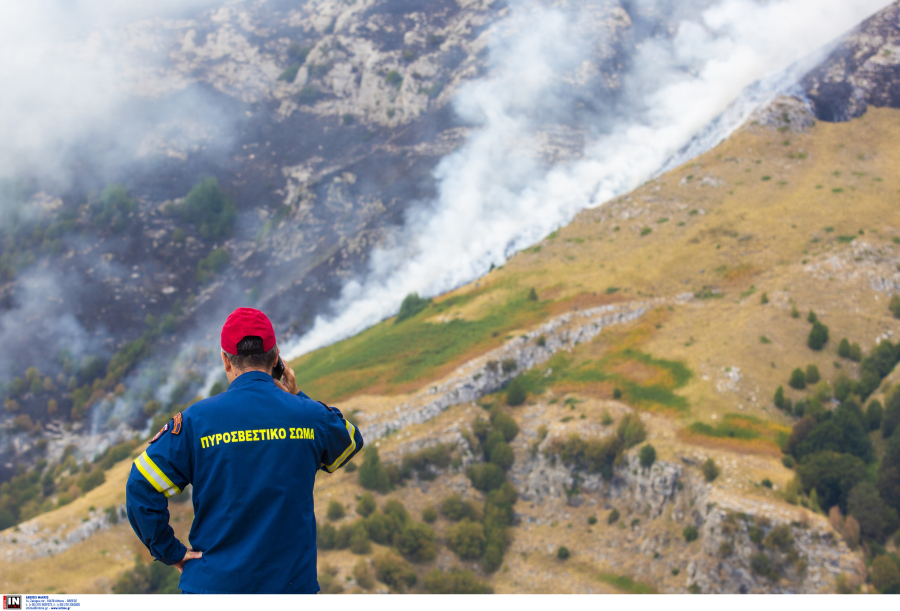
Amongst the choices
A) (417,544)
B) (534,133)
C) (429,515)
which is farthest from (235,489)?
(534,133)

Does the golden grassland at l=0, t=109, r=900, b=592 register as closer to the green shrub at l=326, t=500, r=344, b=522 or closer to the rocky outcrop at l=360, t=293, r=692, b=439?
the green shrub at l=326, t=500, r=344, b=522

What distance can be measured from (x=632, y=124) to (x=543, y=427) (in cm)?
9499

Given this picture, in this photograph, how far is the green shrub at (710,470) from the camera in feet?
154

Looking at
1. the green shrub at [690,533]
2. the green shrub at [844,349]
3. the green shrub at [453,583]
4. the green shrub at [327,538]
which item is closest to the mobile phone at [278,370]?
the green shrub at [690,533]

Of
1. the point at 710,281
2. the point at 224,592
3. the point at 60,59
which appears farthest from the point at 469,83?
the point at 224,592

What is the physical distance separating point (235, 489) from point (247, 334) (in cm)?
105

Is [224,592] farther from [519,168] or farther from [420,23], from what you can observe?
[420,23]

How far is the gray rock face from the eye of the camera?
287 feet

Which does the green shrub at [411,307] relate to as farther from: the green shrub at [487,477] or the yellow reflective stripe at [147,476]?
the yellow reflective stripe at [147,476]

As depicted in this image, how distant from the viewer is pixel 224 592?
13.6 ft

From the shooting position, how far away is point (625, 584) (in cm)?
4625

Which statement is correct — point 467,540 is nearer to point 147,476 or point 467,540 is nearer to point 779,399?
point 779,399

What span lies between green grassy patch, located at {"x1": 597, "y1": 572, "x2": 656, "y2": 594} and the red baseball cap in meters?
46.7

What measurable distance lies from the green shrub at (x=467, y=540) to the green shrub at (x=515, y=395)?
1341cm
